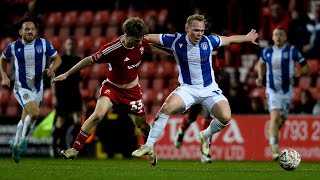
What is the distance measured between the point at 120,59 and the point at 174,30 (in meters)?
7.21

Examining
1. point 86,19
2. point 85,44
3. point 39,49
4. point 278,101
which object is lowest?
point 278,101

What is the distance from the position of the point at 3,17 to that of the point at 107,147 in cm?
707

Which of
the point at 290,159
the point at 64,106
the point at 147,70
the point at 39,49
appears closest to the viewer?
the point at 290,159

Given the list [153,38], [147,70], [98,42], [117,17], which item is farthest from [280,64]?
[117,17]

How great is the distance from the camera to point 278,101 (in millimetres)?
14711

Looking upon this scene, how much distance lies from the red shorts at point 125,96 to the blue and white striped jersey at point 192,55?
0.70 m

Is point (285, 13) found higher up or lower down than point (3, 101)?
higher up

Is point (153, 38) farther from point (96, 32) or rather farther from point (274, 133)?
point (96, 32)

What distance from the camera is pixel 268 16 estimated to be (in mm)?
18703

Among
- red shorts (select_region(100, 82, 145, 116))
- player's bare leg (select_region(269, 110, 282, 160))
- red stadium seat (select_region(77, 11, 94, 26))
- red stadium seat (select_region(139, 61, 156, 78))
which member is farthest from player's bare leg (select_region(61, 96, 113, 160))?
red stadium seat (select_region(77, 11, 94, 26))

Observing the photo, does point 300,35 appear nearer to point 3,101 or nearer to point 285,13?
point 285,13

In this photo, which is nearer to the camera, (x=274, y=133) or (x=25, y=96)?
(x=25, y=96)

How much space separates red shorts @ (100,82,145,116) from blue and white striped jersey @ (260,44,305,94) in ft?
11.8

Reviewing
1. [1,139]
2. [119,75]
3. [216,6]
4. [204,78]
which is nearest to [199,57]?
[204,78]
